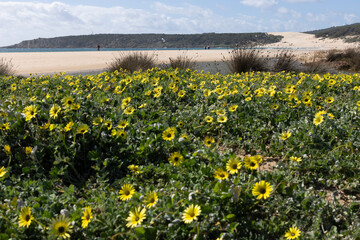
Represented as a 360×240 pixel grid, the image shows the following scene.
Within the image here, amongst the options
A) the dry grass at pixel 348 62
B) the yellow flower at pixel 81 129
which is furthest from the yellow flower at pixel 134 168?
the dry grass at pixel 348 62

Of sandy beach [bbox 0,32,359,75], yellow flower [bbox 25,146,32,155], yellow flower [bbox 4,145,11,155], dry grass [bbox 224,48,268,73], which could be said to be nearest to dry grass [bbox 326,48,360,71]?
sandy beach [bbox 0,32,359,75]

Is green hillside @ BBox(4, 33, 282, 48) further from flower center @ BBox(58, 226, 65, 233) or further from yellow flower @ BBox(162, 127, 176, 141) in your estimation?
flower center @ BBox(58, 226, 65, 233)

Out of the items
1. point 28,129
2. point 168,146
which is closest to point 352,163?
point 168,146

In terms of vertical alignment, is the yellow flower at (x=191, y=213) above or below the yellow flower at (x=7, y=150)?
below

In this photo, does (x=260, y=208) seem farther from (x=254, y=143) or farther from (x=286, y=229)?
(x=254, y=143)

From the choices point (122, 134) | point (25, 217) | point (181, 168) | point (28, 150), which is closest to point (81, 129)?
point (122, 134)

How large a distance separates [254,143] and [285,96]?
124 centimetres

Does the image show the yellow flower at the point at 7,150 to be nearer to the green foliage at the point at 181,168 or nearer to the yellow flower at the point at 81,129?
the green foliage at the point at 181,168

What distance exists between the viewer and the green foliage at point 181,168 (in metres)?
2.17

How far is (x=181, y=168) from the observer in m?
2.96

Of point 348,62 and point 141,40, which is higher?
point 141,40

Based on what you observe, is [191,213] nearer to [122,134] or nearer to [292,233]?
[292,233]

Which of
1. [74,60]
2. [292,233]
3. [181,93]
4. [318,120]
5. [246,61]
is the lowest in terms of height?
[292,233]

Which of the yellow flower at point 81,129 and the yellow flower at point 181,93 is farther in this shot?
the yellow flower at point 181,93
